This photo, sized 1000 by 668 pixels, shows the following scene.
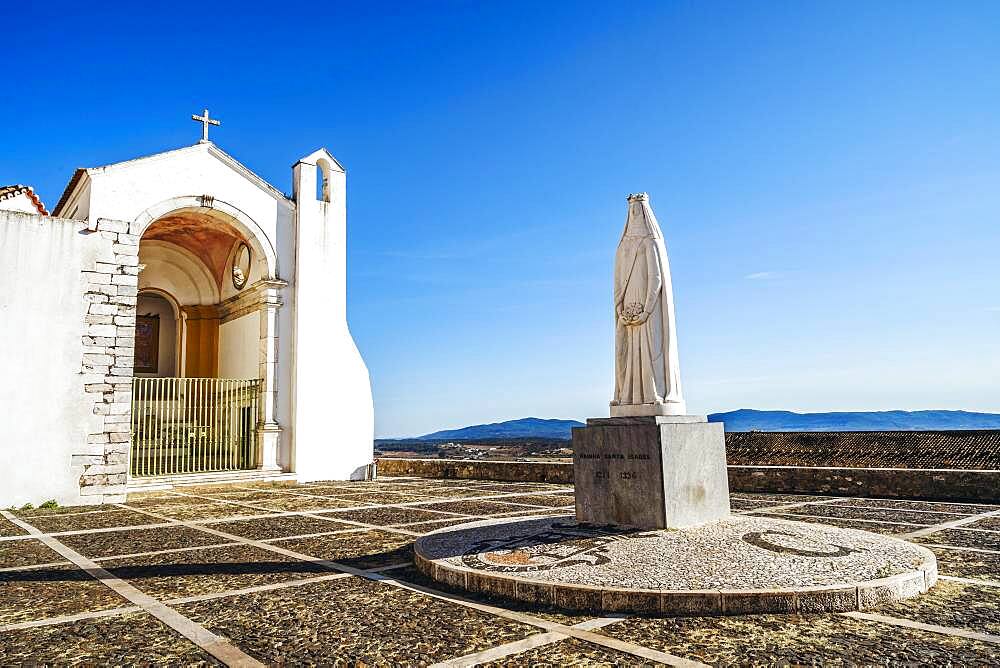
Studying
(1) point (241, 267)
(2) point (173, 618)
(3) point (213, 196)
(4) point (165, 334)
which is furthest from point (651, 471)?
(4) point (165, 334)

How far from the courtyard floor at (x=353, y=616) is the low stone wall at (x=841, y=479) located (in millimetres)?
2325

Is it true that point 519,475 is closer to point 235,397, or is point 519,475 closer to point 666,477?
Answer: point 235,397

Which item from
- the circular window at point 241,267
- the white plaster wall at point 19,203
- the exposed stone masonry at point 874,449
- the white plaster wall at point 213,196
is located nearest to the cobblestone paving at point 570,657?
the white plaster wall at point 213,196

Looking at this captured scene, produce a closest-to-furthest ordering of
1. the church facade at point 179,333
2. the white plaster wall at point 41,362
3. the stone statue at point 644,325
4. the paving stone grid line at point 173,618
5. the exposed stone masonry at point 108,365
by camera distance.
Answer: the paving stone grid line at point 173,618
the stone statue at point 644,325
the white plaster wall at point 41,362
the church facade at point 179,333
the exposed stone masonry at point 108,365

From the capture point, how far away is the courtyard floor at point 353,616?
3.54 metres

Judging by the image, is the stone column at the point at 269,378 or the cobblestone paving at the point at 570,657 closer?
the cobblestone paving at the point at 570,657

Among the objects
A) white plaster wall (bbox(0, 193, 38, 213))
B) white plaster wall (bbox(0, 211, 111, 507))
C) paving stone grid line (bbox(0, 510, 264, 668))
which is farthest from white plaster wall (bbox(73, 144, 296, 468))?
paving stone grid line (bbox(0, 510, 264, 668))

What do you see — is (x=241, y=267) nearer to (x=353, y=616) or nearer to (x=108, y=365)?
(x=108, y=365)

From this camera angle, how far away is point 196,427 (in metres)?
15.2

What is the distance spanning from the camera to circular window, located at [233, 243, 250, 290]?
1703cm

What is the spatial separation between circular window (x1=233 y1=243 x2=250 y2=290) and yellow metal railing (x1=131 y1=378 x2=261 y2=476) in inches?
110

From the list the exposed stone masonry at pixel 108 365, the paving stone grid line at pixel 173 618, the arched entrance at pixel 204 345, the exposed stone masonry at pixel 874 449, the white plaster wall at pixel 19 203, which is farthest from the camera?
the white plaster wall at pixel 19 203

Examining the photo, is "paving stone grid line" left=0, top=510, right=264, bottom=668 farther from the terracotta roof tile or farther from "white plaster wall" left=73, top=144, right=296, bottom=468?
the terracotta roof tile

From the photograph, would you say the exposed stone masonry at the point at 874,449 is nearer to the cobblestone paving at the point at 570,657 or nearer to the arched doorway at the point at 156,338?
the cobblestone paving at the point at 570,657
